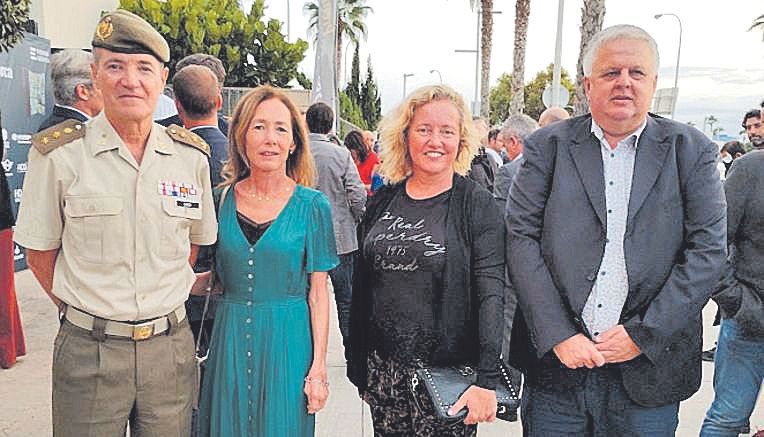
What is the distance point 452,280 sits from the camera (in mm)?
2357

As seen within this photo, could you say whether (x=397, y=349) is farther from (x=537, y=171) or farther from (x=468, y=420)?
(x=537, y=171)

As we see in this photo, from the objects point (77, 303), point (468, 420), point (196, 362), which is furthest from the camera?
point (196, 362)

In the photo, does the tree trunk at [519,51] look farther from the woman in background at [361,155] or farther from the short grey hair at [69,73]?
the short grey hair at [69,73]

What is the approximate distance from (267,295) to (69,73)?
175 centimetres

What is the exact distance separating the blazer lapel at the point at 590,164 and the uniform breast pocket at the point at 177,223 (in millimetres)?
1422

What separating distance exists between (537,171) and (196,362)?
59.4 inches

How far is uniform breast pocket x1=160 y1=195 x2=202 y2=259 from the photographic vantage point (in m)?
2.21

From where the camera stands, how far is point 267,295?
2.48 meters

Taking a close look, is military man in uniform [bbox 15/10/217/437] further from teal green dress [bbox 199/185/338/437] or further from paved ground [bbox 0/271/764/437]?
paved ground [bbox 0/271/764/437]

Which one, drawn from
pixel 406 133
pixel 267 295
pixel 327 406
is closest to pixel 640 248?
pixel 406 133

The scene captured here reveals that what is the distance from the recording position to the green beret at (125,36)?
2.12m

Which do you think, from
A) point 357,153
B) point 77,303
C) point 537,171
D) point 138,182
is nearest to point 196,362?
point 77,303

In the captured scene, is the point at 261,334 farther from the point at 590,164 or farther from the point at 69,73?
the point at 69,73

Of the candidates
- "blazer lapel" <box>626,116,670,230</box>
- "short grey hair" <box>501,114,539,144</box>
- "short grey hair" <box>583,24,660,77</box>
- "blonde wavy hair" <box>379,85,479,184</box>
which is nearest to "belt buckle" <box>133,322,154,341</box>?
"blonde wavy hair" <box>379,85,479,184</box>
